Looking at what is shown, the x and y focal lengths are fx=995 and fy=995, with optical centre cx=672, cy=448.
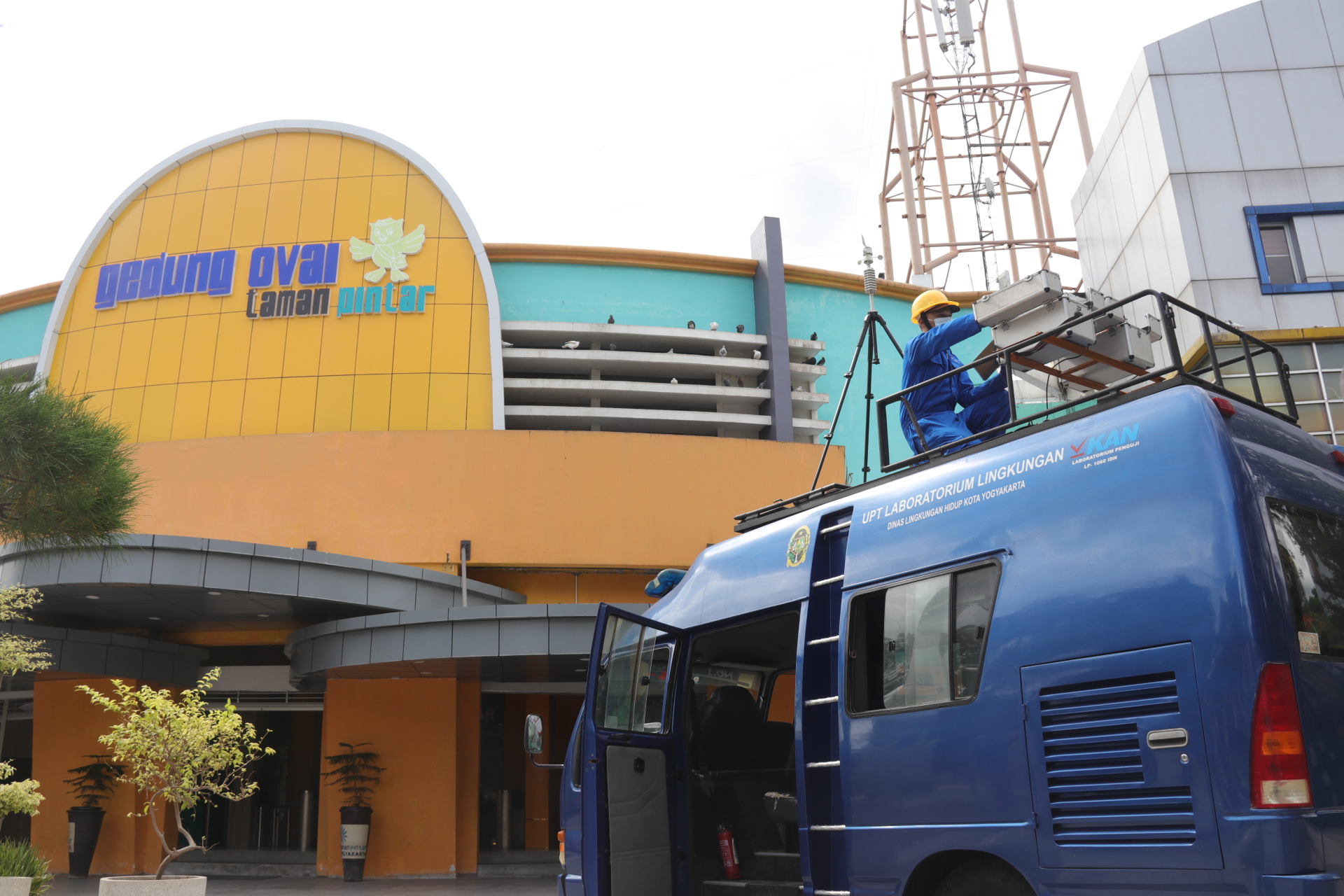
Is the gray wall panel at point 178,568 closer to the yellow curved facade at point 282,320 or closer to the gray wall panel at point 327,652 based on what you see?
the gray wall panel at point 327,652

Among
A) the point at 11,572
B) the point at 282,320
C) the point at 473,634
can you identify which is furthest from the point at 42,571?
the point at 282,320

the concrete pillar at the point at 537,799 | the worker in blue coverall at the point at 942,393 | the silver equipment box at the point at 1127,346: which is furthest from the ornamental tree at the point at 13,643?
the silver equipment box at the point at 1127,346

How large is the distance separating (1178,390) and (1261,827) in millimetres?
1732

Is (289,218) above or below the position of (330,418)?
above

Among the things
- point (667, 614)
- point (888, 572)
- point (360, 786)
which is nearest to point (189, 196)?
point (360, 786)

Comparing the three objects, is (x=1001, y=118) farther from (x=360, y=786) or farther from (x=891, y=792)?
(x=891, y=792)

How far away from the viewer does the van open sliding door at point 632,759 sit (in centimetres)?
622

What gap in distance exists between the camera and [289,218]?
21531 millimetres

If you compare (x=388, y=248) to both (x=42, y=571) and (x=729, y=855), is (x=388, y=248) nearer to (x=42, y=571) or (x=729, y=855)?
(x=42, y=571)

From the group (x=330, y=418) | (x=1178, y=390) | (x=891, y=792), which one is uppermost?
(x=330, y=418)

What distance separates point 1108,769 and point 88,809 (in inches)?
711

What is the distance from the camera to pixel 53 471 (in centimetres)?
1030

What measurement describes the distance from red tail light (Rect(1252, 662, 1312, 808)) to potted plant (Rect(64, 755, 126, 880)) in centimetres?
1792

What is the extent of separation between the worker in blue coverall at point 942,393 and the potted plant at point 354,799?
12506 millimetres
